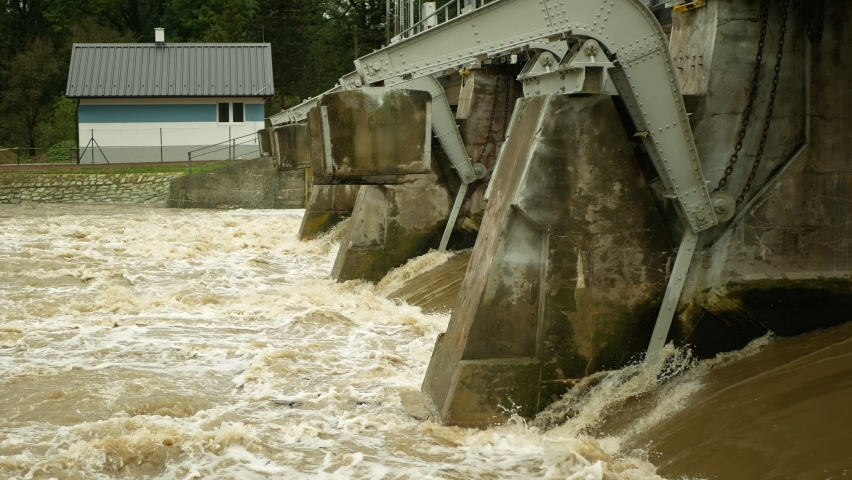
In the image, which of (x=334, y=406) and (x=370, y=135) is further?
(x=370, y=135)

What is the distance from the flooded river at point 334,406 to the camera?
20.9ft

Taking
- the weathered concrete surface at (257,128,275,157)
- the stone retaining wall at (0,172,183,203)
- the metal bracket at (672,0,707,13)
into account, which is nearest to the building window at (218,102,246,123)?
the stone retaining wall at (0,172,183,203)

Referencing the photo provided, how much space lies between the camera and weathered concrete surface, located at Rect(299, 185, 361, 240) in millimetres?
20391

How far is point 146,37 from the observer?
59.2m

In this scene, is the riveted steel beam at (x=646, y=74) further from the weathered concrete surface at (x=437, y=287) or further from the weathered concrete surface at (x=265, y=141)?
the weathered concrete surface at (x=265, y=141)

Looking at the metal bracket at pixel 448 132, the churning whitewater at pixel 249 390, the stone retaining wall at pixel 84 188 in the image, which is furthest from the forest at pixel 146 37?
the metal bracket at pixel 448 132

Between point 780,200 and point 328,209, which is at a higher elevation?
point 780,200

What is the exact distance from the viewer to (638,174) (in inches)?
299

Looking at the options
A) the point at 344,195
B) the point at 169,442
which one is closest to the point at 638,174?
the point at 169,442

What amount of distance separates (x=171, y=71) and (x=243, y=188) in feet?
43.7

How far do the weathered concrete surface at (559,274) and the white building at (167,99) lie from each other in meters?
34.9

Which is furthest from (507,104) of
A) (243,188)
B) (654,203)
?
(243,188)

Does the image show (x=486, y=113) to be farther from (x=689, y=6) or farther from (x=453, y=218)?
(x=689, y=6)

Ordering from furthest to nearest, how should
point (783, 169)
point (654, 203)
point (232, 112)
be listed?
1. point (232, 112)
2. point (654, 203)
3. point (783, 169)
